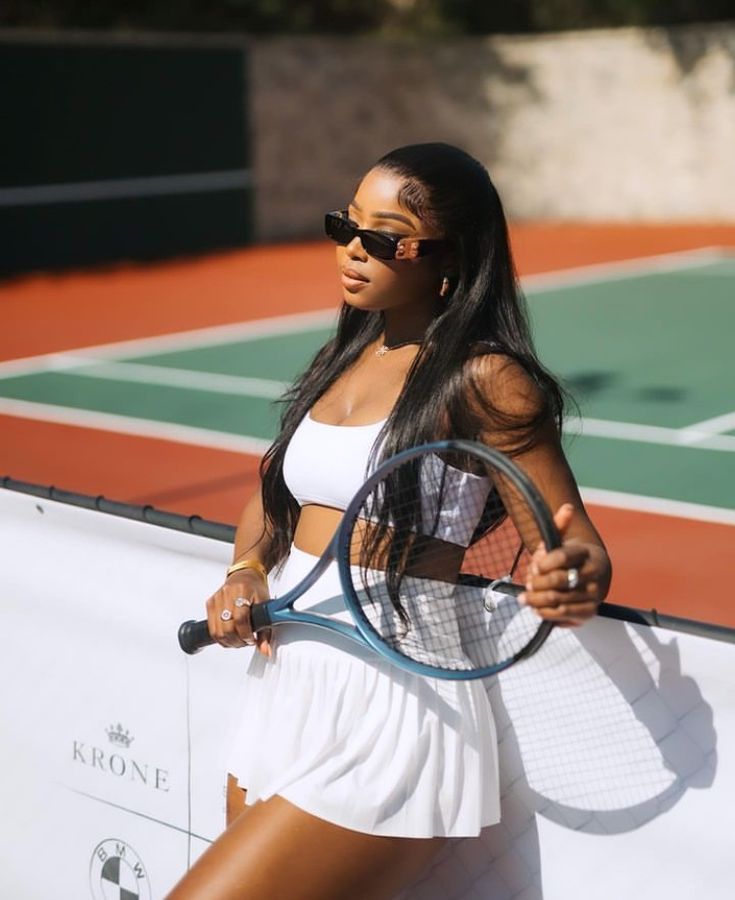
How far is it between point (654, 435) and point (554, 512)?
268 inches

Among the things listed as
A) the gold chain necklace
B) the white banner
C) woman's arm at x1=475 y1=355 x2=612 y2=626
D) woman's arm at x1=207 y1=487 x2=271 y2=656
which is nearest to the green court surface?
the white banner

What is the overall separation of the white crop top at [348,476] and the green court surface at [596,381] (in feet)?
17.0

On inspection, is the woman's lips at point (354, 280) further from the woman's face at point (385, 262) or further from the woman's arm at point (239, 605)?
the woman's arm at point (239, 605)

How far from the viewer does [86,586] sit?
313 centimetres

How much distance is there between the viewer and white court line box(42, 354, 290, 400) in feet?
35.1

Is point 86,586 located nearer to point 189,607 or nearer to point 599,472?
point 189,607

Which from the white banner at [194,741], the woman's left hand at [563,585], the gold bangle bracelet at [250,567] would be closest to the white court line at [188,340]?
the white banner at [194,741]

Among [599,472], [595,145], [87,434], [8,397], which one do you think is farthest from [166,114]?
[599,472]

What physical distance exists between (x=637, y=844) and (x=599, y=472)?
5800mm

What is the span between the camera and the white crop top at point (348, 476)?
2391 mm

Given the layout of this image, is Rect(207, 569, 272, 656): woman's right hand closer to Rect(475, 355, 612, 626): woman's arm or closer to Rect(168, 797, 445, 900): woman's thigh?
Rect(168, 797, 445, 900): woman's thigh

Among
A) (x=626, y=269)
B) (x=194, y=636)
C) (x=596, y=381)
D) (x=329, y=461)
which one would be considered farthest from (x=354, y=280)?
(x=626, y=269)

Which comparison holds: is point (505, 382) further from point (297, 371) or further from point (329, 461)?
point (297, 371)

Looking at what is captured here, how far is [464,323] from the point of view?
2.48 meters
